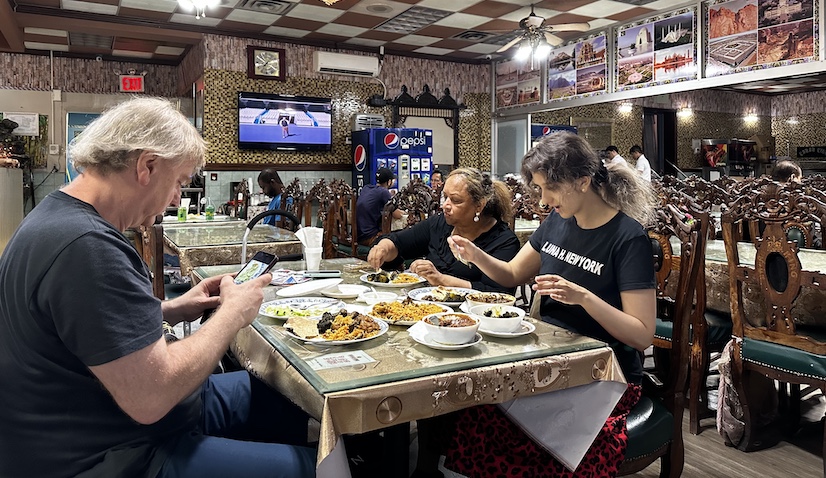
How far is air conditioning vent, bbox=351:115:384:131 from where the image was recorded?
991cm

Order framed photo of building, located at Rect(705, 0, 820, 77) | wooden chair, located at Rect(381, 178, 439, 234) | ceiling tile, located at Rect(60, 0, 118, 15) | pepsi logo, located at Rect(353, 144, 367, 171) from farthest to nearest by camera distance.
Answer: pepsi logo, located at Rect(353, 144, 367, 171)
ceiling tile, located at Rect(60, 0, 118, 15)
framed photo of building, located at Rect(705, 0, 820, 77)
wooden chair, located at Rect(381, 178, 439, 234)

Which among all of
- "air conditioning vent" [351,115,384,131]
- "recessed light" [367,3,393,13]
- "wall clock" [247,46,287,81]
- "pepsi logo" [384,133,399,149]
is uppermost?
"recessed light" [367,3,393,13]

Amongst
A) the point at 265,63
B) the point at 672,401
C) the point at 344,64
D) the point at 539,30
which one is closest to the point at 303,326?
the point at 672,401

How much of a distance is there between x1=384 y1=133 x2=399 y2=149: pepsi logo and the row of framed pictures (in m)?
2.49

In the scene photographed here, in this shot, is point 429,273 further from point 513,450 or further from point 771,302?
point 771,302

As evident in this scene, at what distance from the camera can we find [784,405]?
3018 millimetres

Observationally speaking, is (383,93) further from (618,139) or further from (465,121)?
(618,139)

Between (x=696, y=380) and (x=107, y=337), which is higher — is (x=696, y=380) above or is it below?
below

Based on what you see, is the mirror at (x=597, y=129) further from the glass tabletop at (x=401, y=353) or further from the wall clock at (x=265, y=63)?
the glass tabletop at (x=401, y=353)

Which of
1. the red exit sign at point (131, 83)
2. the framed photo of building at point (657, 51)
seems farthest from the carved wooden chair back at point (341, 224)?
the red exit sign at point (131, 83)

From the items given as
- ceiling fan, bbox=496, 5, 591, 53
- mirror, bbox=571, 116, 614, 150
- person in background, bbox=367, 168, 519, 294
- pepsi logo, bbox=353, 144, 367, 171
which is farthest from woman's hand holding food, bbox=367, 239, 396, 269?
mirror, bbox=571, 116, 614, 150

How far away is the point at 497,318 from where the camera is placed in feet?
5.43

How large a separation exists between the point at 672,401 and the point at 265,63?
8535 millimetres

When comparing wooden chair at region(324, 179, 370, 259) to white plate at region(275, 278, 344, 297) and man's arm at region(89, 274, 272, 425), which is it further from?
man's arm at region(89, 274, 272, 425)
